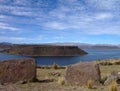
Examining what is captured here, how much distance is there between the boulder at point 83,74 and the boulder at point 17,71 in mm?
2206

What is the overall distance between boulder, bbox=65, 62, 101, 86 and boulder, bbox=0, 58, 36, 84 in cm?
221

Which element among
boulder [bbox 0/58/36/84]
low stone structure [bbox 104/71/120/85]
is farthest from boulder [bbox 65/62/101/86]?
boulder [bbox 0/58/36/84]

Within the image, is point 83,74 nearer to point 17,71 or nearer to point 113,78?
point 113,78

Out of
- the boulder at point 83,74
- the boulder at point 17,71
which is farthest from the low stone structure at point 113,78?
the boulder at point 17,71

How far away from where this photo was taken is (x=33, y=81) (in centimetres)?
1539

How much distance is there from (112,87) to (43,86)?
375cm

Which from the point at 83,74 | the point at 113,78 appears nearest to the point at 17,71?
the point at 83,74

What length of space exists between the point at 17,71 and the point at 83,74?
3.85m

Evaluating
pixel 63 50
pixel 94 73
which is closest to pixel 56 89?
pixel 94 73

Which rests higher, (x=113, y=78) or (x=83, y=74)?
(x=83, y=74)

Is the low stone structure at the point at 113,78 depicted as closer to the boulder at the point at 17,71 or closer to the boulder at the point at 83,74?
the boulder at the point at 83,74

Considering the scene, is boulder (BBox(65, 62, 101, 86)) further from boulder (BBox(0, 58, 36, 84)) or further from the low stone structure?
boulder (BBox(0, 58, 36, 84))

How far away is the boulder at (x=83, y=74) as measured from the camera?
560 inches

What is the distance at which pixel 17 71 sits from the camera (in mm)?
15281
